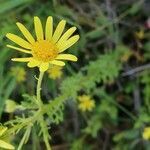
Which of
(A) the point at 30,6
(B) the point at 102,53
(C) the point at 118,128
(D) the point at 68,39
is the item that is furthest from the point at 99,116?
(D) the point at 68,39

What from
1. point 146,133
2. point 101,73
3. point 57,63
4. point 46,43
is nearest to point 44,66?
point 57,63

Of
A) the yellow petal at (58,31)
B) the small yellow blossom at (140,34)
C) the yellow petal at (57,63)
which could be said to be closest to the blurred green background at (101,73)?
the small yellow blossom at (140,34)

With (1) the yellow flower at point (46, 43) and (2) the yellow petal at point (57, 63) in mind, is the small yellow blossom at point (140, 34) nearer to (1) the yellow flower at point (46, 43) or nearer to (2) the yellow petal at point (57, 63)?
(1) the yellow flower at point (46, 43)

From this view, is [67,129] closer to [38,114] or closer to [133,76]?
[133,76]

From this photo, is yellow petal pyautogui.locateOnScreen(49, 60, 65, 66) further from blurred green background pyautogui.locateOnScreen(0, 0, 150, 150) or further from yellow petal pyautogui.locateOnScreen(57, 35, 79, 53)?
blurred green background pyautogui.locateOnScreen(0, 0, 150, 150)

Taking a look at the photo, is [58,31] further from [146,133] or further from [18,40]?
[146,133]
